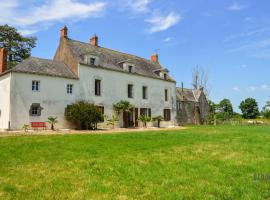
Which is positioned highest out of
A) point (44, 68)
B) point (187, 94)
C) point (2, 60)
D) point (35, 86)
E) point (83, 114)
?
point (2, 60)

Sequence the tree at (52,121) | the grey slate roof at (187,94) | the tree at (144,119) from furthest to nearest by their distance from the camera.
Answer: the grey slate roof at (187,94) < the tree at (144,119) < the tree at (52,121)

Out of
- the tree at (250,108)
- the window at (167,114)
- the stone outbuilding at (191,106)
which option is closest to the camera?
the window at (167,114)

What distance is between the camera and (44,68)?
78.2 ft

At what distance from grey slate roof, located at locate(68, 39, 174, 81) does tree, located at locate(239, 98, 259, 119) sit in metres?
32.9

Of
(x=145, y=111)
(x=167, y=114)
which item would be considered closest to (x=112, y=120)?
(x=145, y=111)

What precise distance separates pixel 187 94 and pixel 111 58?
17631 mm

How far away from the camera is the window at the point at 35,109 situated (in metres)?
22.4

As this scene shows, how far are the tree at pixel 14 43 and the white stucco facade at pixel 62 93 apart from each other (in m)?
14.0

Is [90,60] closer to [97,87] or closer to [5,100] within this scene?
[97,87]

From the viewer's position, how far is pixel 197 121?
42.8 m

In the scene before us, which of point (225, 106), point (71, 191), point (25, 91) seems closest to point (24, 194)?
point (71, 191)

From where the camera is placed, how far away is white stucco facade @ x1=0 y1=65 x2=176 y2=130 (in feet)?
71.3

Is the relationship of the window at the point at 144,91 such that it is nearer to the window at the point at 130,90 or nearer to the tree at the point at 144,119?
the window at the point at 130,90

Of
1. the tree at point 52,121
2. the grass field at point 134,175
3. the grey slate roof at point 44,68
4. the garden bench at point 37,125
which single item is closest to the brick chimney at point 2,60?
the grey slate roof at point 44,68
